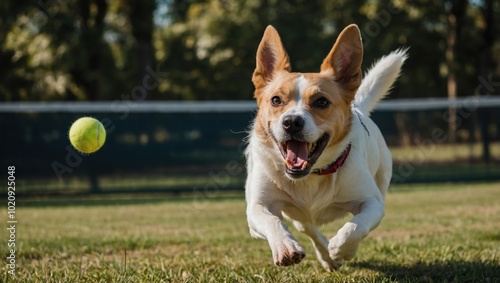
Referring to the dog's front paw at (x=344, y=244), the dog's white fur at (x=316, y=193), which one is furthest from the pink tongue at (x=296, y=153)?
the dog's front paw at (x=344, y=244)

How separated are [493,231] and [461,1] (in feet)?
67.5

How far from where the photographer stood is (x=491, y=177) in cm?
1656

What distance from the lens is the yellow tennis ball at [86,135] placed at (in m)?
5.02

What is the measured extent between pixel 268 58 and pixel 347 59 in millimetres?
577

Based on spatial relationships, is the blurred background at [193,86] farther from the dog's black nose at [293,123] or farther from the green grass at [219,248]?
the dog's black nose at [293,123]

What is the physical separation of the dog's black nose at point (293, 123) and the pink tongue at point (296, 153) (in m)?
0.12

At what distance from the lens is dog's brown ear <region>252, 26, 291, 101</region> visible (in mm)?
4750

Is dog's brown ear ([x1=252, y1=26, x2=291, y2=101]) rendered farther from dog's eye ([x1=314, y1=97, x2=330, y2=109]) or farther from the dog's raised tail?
the dog's raised tail

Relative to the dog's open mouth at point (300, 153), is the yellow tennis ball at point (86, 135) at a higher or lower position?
lower

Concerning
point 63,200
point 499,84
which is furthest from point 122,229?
point 499,84

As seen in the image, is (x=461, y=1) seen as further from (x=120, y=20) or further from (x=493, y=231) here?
(x=493, y=231)

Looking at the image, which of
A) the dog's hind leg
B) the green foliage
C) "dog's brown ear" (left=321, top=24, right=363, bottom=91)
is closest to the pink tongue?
"dog's brown ear" (left=321, top=24, right=363, bottom=91)

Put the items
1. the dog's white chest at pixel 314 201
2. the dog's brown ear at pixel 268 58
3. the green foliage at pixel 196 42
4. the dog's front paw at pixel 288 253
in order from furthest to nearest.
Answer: the green foliage at pixel 196 42, the dog's brown ear at pixel 268 58, the dog's white chest at pixel 314 201, the dog's front paw at pixel 288 253

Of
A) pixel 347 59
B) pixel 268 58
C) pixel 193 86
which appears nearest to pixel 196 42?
pixel 193 86
